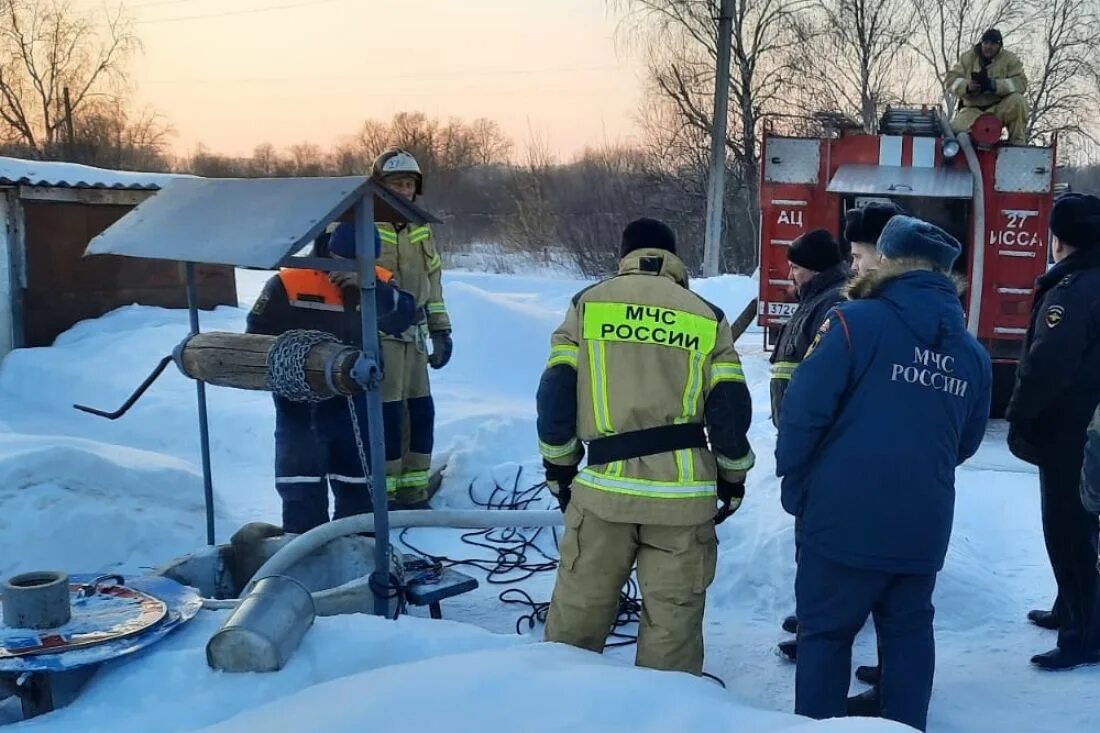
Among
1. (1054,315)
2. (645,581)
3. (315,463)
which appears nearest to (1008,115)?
(1054,315)

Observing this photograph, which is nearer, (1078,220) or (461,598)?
(1078,220)

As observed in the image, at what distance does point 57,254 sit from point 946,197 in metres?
8.84

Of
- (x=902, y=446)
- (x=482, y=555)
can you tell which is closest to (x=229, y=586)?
(x=482, y=555)

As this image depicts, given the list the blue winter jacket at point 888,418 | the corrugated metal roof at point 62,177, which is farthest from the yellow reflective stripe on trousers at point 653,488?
the corrugated metal roof at point 62,177

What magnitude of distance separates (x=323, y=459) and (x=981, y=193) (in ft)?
17.8

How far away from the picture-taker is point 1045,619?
4.38 meters

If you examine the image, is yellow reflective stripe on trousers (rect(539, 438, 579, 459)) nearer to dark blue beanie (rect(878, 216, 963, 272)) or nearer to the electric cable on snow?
the electric cable on snow

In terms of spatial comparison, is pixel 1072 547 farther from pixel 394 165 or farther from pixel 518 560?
pixel 394 165

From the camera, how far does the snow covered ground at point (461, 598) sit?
2393mm

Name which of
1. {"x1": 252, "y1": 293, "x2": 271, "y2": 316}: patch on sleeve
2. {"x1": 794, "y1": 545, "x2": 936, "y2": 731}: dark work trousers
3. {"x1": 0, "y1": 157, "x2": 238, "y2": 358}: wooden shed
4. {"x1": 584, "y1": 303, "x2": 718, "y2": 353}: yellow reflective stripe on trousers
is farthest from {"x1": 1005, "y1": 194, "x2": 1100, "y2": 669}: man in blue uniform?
{"x1": 0, "y1": 157, "x2": 238, "y2": 358}: wooden shed

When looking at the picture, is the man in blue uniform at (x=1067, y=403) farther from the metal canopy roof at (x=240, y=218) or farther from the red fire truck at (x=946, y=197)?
the red fire truck at (x=946, y=197)

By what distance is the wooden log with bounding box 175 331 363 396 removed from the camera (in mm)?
3723

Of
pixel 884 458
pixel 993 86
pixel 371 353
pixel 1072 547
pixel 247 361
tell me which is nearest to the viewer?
pixel 884 458

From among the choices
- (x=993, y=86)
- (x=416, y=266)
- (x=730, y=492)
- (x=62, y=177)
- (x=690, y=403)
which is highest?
(x=993, y=86)
